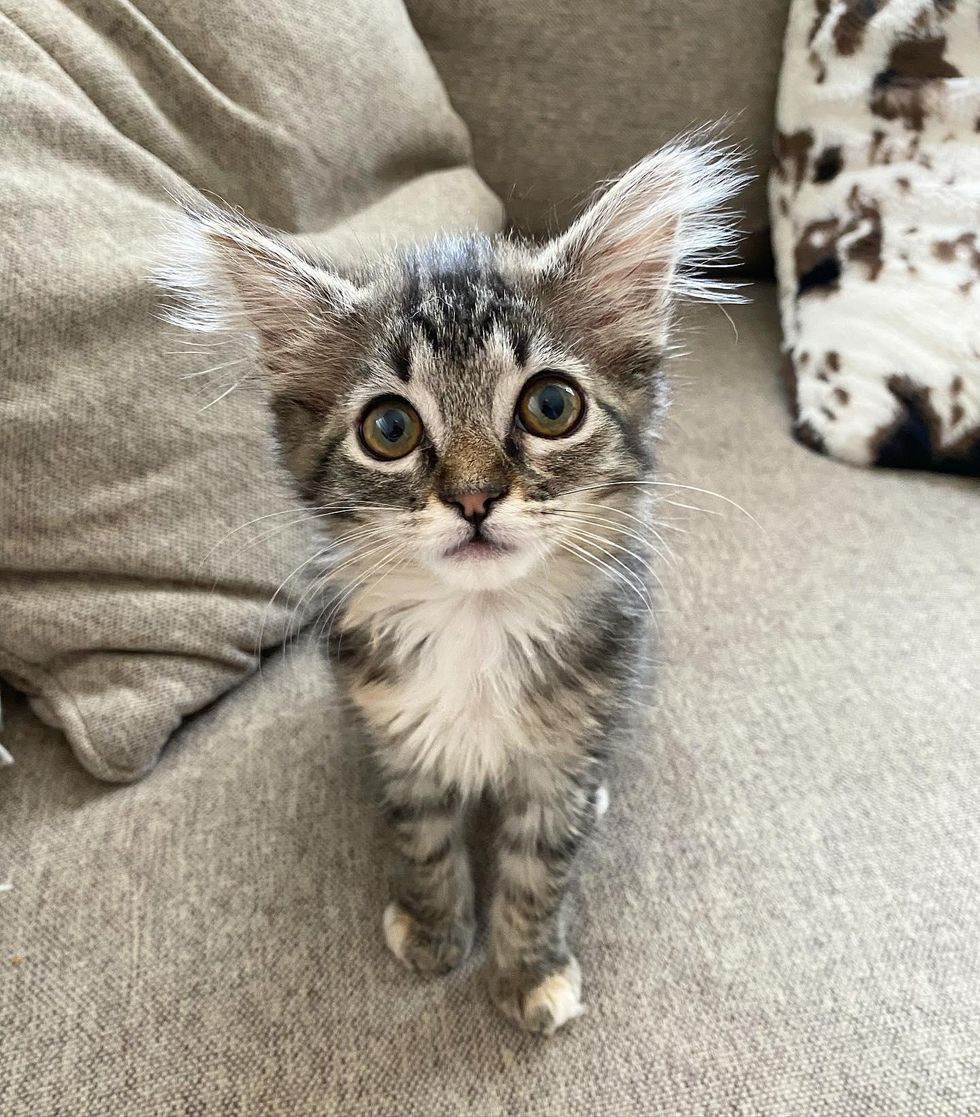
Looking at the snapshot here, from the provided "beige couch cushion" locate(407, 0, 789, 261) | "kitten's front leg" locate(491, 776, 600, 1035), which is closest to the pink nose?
"kitten's front leg" locate(491, 776, 600, 1035)

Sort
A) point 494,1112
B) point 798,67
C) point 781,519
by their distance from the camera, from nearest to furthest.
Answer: point 494,1112
point 781,519
point 798,67

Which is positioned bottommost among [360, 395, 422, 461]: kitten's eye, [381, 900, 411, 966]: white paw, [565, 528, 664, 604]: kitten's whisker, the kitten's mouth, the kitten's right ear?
[381, 900, 411, 966]: white paw

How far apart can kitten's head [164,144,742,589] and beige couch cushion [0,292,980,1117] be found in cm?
36

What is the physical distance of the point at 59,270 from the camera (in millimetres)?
814

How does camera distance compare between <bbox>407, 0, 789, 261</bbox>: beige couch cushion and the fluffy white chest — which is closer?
the fluffy white chest

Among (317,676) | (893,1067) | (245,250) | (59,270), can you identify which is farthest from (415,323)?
(893,1067)

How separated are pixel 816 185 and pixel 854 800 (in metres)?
0.98

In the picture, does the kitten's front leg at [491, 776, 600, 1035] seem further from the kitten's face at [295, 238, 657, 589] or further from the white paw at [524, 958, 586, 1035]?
the kitten's face at [295, 238, 657, 589]

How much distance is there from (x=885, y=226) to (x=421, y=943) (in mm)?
1197

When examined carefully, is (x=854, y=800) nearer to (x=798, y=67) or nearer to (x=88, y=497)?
(x=88, y=497)

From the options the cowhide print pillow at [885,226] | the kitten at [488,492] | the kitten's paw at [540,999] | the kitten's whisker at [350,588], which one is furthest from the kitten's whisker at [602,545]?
the cowhide print pillow at [885,226]

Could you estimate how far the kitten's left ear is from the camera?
71 cm

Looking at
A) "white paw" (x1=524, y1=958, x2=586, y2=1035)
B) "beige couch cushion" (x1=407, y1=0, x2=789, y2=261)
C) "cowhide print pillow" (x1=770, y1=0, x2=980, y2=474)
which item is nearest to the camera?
"white paw" (x1=524, y1=958, x2=586, y2=1035)

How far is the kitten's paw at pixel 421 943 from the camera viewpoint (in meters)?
0.78
